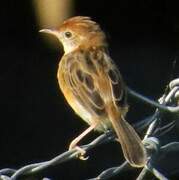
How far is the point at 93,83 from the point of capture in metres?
3.91

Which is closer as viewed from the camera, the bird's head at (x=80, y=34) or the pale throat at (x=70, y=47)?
the bird's head at (x=80, y=34)

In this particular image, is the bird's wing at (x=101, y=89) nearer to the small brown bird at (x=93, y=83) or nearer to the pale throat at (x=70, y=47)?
the small brown bird at (x=93, y=83)

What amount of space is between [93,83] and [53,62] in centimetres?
196

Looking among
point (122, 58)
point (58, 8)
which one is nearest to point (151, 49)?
point (122, 58)

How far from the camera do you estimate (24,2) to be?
586 cm

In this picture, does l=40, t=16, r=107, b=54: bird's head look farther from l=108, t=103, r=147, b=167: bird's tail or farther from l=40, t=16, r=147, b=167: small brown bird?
l=108, t=103, r=147, b=167: bird's tail

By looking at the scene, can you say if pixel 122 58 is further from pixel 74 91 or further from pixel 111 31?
pixel 74 91

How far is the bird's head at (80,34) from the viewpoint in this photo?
418 cm

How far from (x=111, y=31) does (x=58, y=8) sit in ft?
1.38

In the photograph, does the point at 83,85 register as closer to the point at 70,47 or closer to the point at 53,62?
the point at 70,47

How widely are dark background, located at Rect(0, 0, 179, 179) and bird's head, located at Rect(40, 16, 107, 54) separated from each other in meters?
1.40

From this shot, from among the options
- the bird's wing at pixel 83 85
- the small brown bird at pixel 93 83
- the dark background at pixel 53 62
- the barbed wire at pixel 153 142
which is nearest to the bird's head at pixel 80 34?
the small brown bird at pixel 93 83

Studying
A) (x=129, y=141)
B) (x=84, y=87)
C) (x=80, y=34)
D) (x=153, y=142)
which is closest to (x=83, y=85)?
(x=84, y=87)

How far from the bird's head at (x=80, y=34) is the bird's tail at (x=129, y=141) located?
1.85ft
